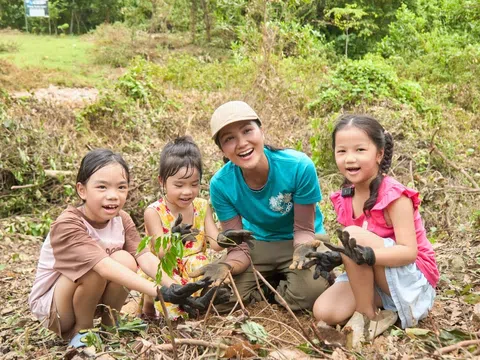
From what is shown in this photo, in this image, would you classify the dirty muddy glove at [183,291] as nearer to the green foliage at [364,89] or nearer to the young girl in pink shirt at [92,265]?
the young girl in pink shirt at [92,265]

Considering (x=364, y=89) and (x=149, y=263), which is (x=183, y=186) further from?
(x=364, y=89)

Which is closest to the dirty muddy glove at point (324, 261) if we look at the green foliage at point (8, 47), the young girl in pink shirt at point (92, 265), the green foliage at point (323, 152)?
the young girl in pink shirt at point (92, 265)

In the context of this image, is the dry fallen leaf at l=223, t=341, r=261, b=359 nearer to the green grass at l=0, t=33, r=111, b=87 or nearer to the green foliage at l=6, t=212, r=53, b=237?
the green foliage at l=6, t=212, r=53, b=237

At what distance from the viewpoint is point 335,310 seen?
269 cm

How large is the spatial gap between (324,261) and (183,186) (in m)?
0.97

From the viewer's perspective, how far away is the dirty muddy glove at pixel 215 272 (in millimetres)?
2684

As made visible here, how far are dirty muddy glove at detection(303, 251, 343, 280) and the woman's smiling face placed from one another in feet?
1.93

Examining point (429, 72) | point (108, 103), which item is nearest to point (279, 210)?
point (108, 103)

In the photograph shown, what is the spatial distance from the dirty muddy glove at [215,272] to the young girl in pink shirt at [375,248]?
1.49 feet

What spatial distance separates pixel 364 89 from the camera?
671 centimetres

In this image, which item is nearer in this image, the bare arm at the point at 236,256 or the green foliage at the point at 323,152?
the bare arm at the point at 236,256

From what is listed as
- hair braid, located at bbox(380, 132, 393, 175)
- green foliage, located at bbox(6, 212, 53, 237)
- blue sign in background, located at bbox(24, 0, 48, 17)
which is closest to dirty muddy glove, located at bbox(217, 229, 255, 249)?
hair braid, located at bbox(380, 132, 393, 175)

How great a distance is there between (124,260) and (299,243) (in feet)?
2.98

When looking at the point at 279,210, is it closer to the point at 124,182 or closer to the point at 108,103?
the point at 124,182
